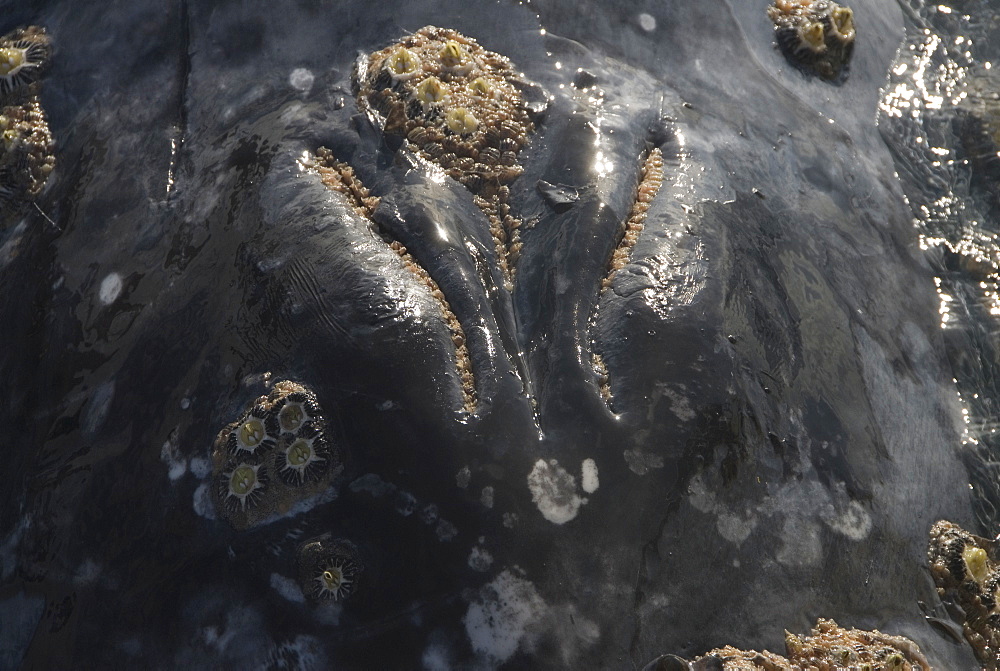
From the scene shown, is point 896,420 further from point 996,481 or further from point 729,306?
point 729,306

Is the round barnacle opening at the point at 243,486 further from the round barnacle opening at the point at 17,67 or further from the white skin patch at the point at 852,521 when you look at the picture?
the round barnacle opening at the point at 17,67

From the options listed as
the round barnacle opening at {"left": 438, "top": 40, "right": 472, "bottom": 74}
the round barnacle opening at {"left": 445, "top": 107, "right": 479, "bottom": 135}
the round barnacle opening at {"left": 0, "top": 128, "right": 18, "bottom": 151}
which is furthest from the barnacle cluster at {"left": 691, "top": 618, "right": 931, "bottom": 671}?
the round barnacle opening at {"left": 0, "top": 128, "right": 18, "bottom": 151}

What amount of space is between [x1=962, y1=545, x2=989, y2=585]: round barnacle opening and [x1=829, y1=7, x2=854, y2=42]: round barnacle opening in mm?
3038

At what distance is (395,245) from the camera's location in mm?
3947

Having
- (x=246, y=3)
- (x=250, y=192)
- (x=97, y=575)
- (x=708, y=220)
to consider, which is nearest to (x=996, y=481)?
(x=708, y=220)

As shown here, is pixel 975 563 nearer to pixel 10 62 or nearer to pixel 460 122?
pixel 460 122

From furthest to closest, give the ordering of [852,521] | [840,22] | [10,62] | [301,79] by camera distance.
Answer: [840,22], [10,62], [301,79], [852,521]

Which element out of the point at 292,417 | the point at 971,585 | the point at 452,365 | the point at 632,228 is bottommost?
the point at 971,585

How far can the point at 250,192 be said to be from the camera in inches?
166

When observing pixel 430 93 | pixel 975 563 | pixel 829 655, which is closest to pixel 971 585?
pixel 975 563

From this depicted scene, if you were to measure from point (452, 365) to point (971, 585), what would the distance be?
8.07 ft

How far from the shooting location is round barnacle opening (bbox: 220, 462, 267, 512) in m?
3.59

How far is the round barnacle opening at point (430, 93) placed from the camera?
4324mm

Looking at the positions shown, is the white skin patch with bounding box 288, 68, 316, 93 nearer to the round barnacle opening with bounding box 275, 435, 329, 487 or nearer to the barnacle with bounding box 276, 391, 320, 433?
the barnacle with bounding box 276, 391, 320, 433
